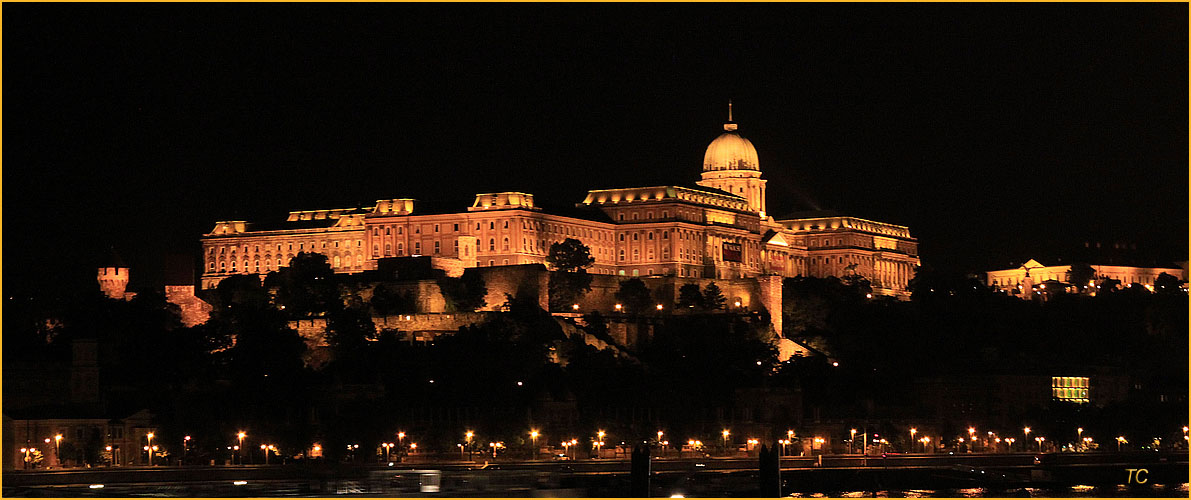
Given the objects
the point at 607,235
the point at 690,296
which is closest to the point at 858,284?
the point at 607,235

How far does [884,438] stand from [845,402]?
6462mm

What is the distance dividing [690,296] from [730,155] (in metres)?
33.5

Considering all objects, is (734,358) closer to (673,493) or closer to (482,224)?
(482,224)

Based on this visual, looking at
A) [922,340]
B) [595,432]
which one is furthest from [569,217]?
[595,432]

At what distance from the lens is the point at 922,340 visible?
123 metres

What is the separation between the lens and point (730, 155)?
155250 mm

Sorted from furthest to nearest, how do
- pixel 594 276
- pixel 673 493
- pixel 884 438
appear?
pixel 594 276, pixel 884 438, pixel 673 493

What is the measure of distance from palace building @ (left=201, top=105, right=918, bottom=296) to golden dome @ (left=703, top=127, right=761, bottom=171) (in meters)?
0.06

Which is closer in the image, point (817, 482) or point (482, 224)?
point (817, 482)

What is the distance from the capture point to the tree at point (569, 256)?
5030 inches

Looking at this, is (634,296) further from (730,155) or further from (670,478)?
(670,478)

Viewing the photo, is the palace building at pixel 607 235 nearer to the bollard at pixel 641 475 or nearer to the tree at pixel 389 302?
the tree at pixel 389 302

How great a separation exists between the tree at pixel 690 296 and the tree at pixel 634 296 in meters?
1.67

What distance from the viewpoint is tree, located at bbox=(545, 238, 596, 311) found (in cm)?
11838
